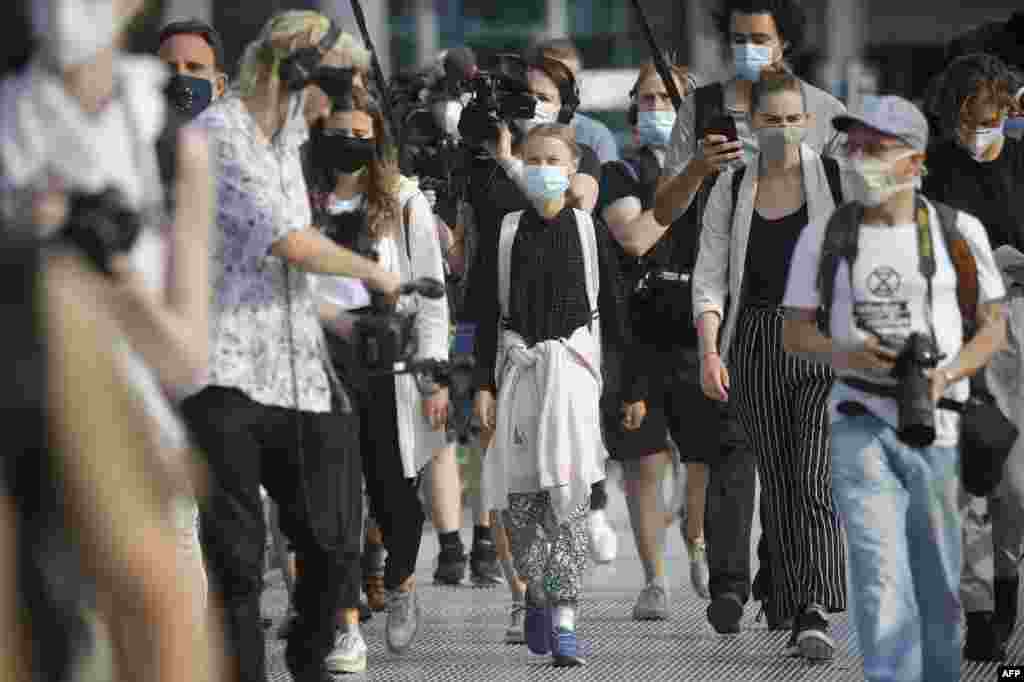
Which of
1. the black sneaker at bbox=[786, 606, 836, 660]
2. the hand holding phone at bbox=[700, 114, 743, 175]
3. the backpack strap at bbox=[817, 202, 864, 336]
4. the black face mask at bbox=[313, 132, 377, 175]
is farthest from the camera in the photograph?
the hand holding phone at bbox=[700, 114, 743, 175]

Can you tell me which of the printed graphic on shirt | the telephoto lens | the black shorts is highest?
the printed graphic on shirt

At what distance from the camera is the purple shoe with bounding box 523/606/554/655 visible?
9305 millimetres

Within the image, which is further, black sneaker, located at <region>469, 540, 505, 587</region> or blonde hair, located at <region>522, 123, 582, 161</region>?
black sneaker, located at <region>469, 540, 505, 587</region>

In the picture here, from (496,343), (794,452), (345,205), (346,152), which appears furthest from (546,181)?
(794,452)

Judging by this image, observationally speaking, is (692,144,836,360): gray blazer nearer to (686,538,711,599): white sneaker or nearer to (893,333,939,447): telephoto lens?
(686,538,711,599): white sneaker

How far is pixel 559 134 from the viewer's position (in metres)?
9.60

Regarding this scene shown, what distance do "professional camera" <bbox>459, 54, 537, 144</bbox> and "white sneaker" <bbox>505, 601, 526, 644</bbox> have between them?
1.91 m

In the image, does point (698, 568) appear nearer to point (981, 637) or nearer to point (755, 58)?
point (981, 637)

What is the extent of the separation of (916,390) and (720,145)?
2556mm

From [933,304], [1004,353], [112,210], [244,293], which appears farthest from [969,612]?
[112,210]

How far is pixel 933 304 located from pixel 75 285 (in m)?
2.88

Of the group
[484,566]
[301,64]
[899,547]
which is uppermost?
[301,64]

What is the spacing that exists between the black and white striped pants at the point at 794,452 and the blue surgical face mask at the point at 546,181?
0.77 meters

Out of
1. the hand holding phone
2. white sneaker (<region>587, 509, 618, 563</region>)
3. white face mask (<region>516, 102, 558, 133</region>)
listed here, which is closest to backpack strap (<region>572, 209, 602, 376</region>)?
the hand holding phone
